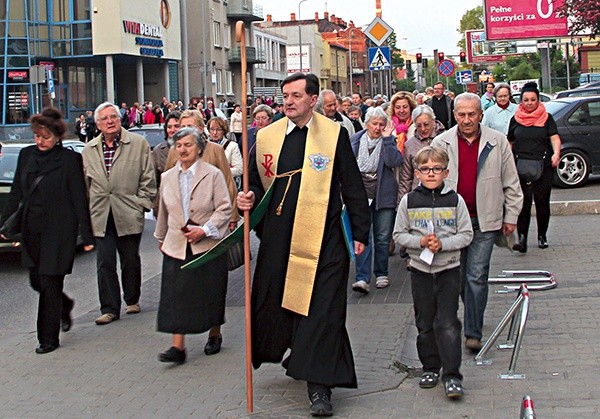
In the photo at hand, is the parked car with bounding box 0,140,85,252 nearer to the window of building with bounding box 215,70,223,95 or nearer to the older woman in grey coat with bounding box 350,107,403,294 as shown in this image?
the older woman in grey coat with bounding box 350,107,403,294

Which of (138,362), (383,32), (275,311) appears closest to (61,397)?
(138,362)

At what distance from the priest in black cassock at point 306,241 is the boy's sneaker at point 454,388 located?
0.58 meters

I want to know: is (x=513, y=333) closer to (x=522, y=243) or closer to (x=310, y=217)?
(x=310, y=217)

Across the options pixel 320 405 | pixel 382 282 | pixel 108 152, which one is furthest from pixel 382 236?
pixel 320 405

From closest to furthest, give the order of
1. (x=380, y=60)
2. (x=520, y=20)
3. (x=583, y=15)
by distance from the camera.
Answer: (x=380, y=60), (x=583, y=15), (x=520, y=20)

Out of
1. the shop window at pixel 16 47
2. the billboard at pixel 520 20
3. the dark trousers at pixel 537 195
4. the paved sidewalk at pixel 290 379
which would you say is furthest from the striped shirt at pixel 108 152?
the shop window at pixel 16 47

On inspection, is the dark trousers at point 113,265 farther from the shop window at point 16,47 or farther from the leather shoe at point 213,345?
the shop window at point 16,47

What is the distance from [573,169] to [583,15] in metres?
12.1

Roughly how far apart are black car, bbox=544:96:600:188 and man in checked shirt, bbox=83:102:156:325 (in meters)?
10.6

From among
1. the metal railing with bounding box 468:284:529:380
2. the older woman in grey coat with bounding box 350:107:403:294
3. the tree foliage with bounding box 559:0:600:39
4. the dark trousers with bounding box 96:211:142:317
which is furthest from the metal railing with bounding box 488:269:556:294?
the tree foliage with bounding box 559:0:600:39

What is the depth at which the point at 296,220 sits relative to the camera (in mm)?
6277

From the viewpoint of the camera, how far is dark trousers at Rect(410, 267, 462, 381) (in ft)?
20.8

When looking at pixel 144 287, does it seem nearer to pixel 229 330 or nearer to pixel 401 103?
pixel 229 330

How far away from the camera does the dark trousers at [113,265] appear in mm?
9156
